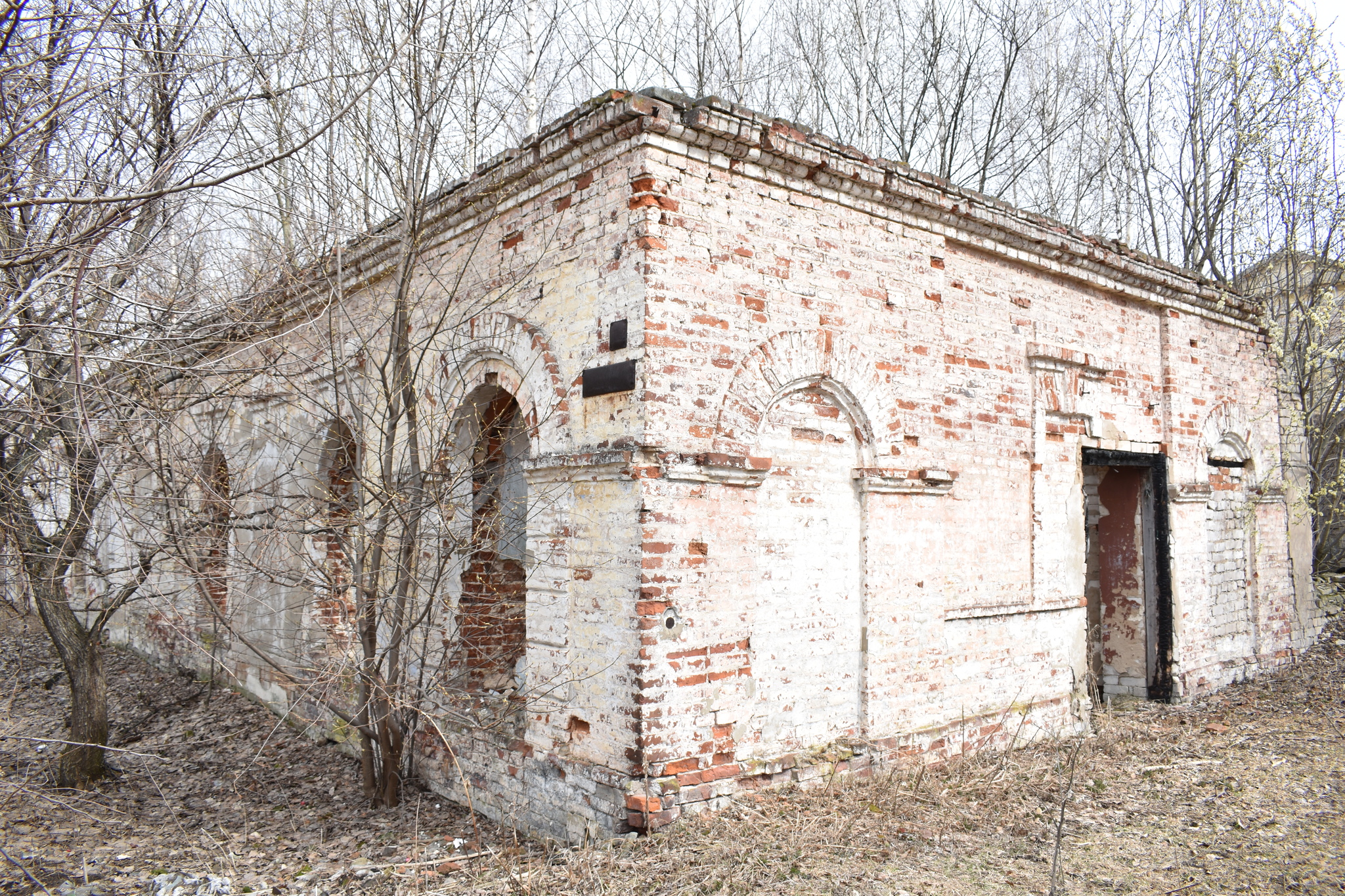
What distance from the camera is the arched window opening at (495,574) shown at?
6383 mm

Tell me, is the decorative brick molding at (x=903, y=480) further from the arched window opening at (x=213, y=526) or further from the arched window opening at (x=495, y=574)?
the arched window opening at (x=213, y=526)

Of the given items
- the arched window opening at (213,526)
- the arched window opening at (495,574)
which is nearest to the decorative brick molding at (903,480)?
the arched window opening at (495,574)

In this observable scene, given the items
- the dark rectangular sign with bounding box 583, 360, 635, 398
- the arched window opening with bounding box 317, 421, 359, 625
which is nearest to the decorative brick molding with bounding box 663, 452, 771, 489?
the dark rectangular sign with bounding box 583, 360, 635, 398

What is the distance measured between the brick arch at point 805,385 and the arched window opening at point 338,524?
8.24 feet

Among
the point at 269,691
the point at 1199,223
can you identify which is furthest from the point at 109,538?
the point at 1199,223

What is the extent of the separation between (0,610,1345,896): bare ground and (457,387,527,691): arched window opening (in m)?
1.07

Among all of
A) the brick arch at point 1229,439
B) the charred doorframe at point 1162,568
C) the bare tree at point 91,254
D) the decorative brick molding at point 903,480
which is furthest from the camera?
the brick arch at point 1229,439

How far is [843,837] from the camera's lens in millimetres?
4613

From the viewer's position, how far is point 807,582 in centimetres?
556

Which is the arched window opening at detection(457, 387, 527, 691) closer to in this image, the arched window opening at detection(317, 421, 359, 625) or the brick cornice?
the arched window opening at detection(317, 421, 359, 625)

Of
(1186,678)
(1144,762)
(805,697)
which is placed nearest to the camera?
(805,697)

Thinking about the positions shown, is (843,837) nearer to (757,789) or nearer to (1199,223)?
(757,789)

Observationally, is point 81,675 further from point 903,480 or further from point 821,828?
point 903,480

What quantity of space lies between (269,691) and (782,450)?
6.81 metres
